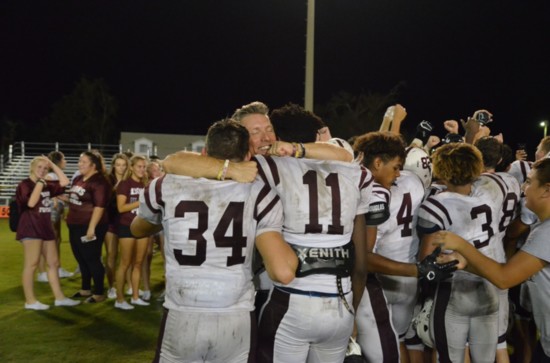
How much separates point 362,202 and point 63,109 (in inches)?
1916

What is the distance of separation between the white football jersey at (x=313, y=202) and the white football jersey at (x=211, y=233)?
0.32 ft

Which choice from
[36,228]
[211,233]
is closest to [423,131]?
[211,233]

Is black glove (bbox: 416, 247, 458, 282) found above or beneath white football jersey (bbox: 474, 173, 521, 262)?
beneath

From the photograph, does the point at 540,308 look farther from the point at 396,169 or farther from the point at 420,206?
the point at 396,169

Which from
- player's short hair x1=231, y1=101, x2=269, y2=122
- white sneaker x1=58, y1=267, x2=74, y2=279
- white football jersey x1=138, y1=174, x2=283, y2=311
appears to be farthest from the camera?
white sneaker x1=58, y1=267, x2=74, y2=279

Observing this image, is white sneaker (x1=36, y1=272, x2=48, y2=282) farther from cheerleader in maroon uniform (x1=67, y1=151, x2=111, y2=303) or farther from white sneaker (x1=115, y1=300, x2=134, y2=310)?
white sneaker (x1=115, y1=300, x2=134, y2=310)

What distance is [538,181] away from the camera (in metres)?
3.08

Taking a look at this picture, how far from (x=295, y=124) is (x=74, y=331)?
4419 mm

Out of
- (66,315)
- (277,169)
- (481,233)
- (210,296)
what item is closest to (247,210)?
(277,169)

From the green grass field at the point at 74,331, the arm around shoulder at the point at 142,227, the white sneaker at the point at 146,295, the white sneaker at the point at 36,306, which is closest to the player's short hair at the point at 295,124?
the arm around shoulder at the point at 142,227

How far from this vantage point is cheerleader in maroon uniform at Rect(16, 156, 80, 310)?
7.01 m

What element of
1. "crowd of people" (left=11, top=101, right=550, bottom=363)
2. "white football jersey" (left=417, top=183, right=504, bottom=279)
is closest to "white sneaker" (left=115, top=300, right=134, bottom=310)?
"crowd of people" (left=11, top=101, right=550, bottom=363)

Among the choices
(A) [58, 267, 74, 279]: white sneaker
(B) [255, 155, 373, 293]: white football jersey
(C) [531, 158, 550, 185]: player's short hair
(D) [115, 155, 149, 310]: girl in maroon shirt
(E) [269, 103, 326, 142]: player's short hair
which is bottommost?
(A) [58, 267, 74, 279]: white sneaker

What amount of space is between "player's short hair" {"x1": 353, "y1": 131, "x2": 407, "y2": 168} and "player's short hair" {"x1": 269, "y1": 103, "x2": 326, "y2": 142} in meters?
0.74
